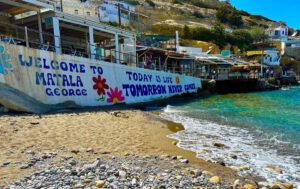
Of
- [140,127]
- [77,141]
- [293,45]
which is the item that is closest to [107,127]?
[140,127]

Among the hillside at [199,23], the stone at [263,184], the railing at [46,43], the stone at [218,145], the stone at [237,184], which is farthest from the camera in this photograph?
the hillside at [199,23]

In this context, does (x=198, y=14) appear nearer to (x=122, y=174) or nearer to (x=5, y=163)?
(x=122, y=174)

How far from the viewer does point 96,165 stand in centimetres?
553

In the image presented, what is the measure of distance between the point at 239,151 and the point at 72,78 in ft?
36.4

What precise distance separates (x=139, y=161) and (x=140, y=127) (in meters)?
4.66

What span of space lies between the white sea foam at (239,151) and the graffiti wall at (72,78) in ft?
25.1

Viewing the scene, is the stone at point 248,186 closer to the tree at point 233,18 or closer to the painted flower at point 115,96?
the painted flower at point 115,96

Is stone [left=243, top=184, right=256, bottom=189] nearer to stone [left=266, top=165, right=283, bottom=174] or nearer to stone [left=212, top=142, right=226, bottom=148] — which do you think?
stone [left=266, top=165, right=283, bottom=174]

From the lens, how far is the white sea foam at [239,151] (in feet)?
20.7

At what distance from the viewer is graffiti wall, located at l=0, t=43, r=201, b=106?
12.2 metres

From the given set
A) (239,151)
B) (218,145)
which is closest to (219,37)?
(218,145)

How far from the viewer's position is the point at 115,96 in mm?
18188

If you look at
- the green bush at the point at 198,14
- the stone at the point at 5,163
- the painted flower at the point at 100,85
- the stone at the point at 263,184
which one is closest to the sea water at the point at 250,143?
the stone at the point at 263,184

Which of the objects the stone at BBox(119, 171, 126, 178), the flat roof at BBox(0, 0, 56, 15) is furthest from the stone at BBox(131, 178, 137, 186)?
the flat roof at BBox(0, 0, 56, 15)
